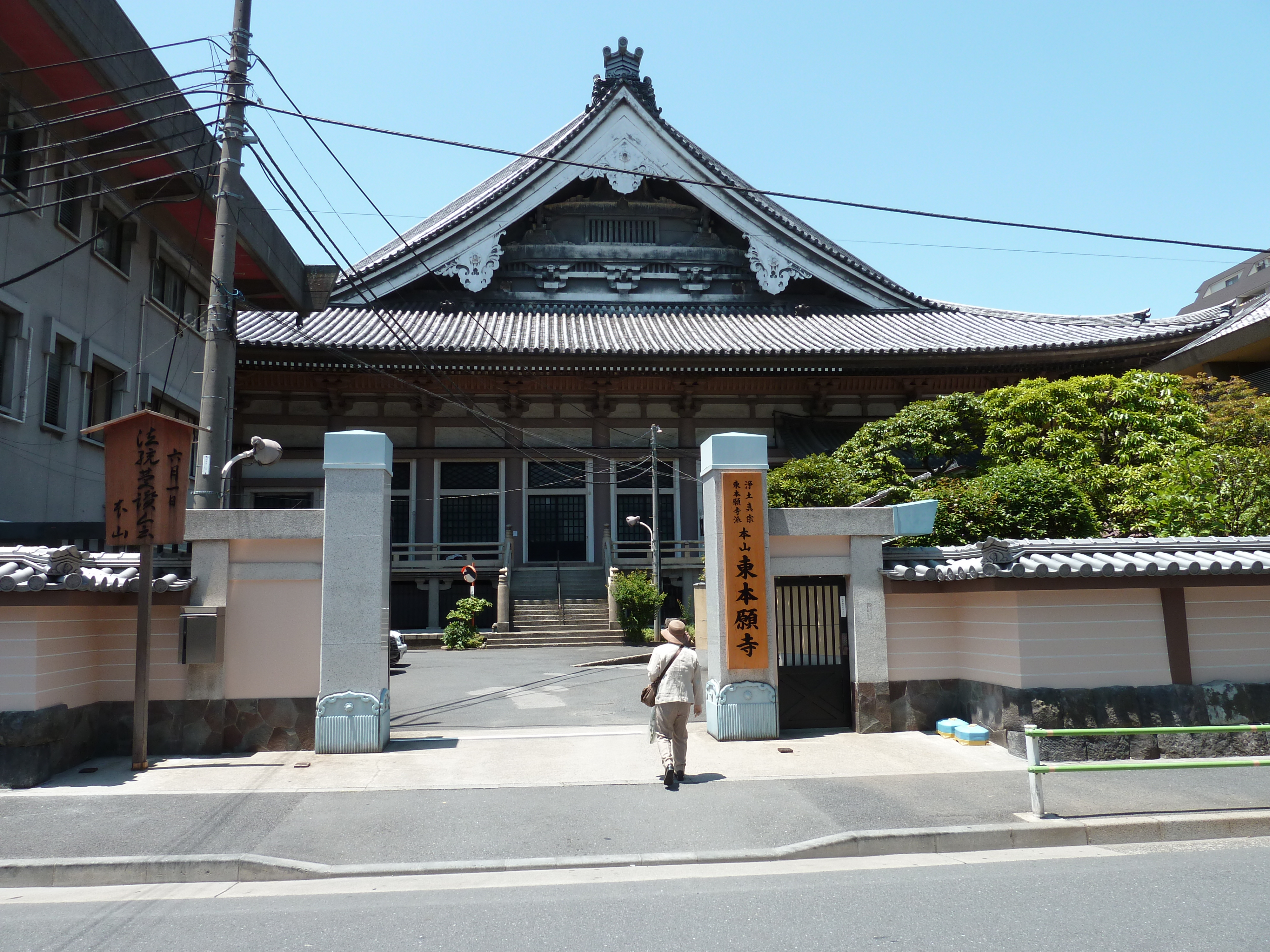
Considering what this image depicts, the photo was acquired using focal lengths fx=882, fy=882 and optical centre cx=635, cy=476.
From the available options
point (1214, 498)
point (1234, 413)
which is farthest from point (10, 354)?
point (1234, 413)

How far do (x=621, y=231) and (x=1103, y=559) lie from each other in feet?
69.9

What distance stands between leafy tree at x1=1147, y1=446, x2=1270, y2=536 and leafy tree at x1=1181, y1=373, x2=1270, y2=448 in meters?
1.48

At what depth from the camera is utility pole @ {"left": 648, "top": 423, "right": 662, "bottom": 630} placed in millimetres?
22953

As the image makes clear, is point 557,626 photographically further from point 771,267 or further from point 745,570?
point 771,267

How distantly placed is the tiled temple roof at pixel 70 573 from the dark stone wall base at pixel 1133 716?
31.7 feet

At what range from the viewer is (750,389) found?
2639cm

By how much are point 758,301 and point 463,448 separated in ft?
35.3

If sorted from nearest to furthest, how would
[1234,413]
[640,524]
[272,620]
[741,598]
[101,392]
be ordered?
1. [272,620]
2. [741,598]
3. [1234,413]
4. [101,392]
5. [640,524]

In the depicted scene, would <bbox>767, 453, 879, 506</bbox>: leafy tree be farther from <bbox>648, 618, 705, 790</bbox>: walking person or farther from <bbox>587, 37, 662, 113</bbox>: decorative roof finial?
<bbox>587, 37, 662, 113</bbox>: decorative roof finial

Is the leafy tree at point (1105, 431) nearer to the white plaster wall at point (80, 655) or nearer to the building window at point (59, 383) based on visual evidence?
the white plaster wall at point (80, 655)

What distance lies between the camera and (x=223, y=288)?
10.7 meters

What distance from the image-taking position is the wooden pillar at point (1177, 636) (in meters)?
10.5

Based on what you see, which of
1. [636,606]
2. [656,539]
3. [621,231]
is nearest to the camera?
[636,606]

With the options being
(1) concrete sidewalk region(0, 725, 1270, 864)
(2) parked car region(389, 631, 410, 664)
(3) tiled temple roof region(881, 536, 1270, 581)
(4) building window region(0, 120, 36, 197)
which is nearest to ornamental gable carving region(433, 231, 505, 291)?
(2) parked car region(389, 631, 410, 664)
